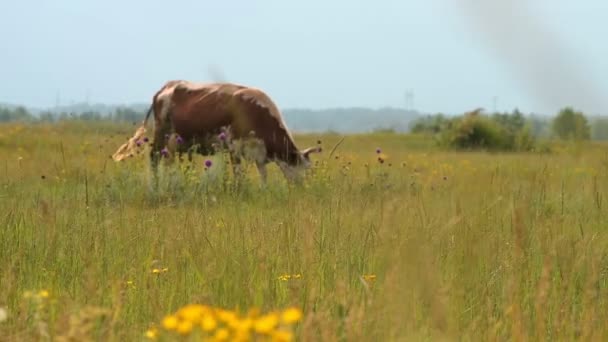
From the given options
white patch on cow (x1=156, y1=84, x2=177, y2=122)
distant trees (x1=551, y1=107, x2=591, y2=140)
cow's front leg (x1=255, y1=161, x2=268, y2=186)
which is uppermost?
white patch on cow (x1=156, y1=84, x2=177, y2=122)

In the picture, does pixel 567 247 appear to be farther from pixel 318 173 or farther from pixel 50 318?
pixel 318 173

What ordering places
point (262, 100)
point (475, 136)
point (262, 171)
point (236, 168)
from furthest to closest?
point (475, 136) < point (262, 100) < point (262, 171) < point (236, 168)

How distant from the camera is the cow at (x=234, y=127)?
28.9 ft

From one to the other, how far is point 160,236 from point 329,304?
159cm

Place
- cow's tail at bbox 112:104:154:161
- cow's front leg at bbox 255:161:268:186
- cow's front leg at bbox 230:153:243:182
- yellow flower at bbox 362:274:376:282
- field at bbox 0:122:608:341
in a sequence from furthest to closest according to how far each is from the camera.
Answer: cow's tail at bbox 112:104:154:161 → cow's front leg at bbox 255:161:268:186 → cow's front leg at bbox 230:153:243:182 → yellow flower at bbox 362:274:376:282 → field at bbox 0:122:608:341

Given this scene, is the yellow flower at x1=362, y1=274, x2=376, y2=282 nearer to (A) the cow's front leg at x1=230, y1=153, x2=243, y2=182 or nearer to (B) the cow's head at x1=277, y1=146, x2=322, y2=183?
(A) the cow's front leg at x1=230, y1=153, x2=243, y2=182

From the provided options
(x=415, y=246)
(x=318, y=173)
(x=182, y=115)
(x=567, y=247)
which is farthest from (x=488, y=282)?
(x=182, y=115)

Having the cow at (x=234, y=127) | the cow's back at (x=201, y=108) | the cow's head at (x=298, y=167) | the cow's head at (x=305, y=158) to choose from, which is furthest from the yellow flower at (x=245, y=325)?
the cow's back at (x=201, y=108)

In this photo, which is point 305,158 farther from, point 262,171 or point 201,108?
point 201,108

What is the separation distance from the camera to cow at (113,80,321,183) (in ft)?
28.9

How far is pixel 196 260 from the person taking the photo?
3.48 m

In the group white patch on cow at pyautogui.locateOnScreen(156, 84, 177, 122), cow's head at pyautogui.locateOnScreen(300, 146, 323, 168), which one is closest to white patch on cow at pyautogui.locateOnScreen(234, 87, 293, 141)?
cow's head at pyautogui.locateOnScreen(300, 146, 323, 168)

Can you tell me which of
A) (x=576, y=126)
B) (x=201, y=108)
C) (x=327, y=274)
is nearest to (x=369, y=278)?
(x=327, y=274)

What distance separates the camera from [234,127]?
8.95 metres
